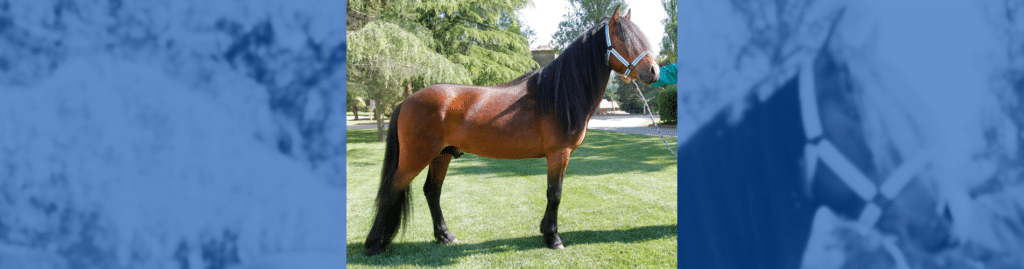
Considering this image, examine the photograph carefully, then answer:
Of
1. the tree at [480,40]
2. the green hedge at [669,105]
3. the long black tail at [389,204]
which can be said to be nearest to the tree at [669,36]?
the green hedge at [669,105]

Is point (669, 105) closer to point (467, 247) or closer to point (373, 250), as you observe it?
point (467, 247)

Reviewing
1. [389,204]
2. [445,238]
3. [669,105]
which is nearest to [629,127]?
[669,105]

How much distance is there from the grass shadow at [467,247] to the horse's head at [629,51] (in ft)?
3.95

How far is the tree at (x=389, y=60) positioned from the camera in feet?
27.1

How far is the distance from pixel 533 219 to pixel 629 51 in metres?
1.84

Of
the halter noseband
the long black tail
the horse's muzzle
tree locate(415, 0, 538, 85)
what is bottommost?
the long black tail

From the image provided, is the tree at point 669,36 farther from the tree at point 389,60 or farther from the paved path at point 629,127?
the tree at point 389,60

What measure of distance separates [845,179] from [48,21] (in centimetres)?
274

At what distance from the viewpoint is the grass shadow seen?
2.74m

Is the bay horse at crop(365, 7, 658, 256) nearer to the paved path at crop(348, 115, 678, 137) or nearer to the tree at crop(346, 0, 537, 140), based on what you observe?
the tree at crop(346, 0, 537, 140)

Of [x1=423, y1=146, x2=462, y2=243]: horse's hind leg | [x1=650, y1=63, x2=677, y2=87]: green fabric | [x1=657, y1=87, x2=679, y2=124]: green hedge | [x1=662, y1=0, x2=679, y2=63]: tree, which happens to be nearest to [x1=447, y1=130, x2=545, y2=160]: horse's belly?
[x1=423, y1=146, x2=462, y2=243]: horse's hind leg

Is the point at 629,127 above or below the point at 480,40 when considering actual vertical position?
below

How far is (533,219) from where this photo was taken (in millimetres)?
3848

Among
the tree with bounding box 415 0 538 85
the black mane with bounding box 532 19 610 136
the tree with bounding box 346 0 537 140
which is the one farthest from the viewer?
the tree with bounding box 415 0 538 85
